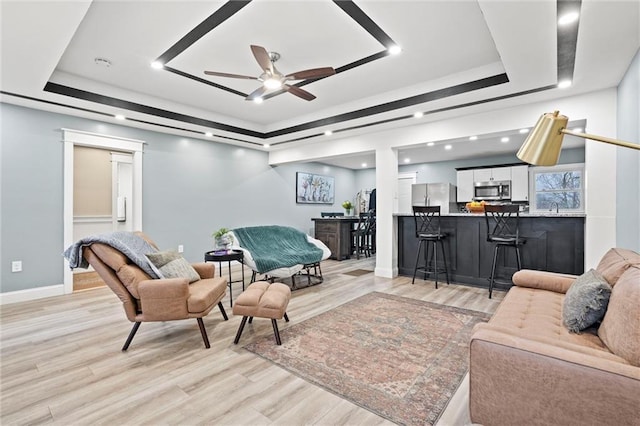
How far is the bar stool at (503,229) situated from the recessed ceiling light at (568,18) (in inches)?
86.5

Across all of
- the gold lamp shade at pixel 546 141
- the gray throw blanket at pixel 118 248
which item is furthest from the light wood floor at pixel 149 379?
the gold lamp shade at pixel 546 141

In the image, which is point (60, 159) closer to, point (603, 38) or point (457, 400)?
point (457, 400)

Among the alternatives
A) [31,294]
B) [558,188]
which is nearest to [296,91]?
[31,294]

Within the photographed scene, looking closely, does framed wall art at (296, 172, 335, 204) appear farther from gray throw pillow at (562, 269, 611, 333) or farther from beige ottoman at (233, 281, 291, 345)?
gray throw pillow at (562, 269, 611, 333)

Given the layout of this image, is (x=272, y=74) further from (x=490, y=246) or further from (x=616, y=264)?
(x=490, y=246)

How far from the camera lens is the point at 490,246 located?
439cm

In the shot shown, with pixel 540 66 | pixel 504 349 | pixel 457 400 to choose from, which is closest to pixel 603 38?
pixel 540 66

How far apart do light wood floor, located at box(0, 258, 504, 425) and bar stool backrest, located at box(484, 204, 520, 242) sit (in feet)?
3.75

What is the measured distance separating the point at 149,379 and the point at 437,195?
7.37 meters

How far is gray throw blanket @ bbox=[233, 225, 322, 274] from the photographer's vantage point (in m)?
4.07

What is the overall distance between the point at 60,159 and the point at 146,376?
11.8ft

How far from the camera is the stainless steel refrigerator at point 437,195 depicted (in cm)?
775

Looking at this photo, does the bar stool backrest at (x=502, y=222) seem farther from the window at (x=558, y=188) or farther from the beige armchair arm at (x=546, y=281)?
the window at (x=558, y=188)

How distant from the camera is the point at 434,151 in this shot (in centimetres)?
698
